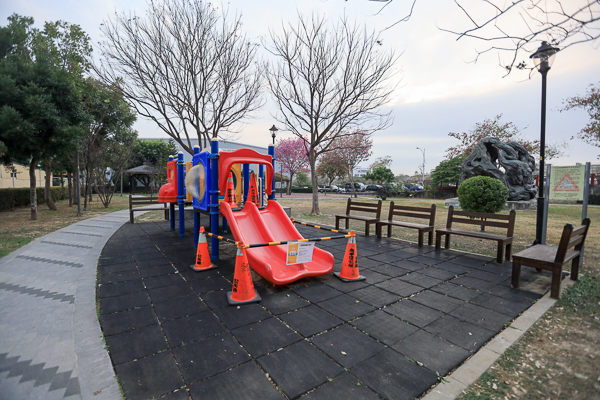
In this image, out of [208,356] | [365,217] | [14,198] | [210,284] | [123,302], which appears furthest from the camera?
[14,198]

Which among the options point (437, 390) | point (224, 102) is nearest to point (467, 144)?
point (224, 102)

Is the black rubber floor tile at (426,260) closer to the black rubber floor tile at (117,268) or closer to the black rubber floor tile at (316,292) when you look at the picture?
the black rubber floor tile at (316,292)

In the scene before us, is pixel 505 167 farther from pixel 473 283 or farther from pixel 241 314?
pixel 241 314

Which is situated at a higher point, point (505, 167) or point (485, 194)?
point (505, 167)

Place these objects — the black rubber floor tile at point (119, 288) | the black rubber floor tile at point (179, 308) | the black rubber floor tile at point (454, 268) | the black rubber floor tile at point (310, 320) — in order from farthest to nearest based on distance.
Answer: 1. the black rubber floor tile at point (454, 268)
2. the black rubber floor tile at point (119, 288)
3. the black rubber floor tile at point (179, 308)
4. the black rubber floor tile at point (310, 320)

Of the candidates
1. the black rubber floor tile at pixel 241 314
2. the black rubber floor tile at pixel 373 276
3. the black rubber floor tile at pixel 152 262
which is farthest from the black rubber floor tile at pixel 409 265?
the black rubber floor tile at pixel 152 262

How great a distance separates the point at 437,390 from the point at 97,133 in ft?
61.4

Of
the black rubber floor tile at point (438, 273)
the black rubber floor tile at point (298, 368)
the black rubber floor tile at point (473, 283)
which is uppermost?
the black rubber floor tile at point (438, 273)

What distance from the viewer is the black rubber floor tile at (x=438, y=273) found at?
176 inches

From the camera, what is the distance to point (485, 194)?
28.8 ft

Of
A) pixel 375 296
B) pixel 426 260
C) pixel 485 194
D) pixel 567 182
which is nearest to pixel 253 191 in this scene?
pixel 375 296

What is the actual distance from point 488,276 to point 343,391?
365cm

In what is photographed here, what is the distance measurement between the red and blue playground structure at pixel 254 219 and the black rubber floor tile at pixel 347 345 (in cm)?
129

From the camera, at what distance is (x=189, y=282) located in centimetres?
427
